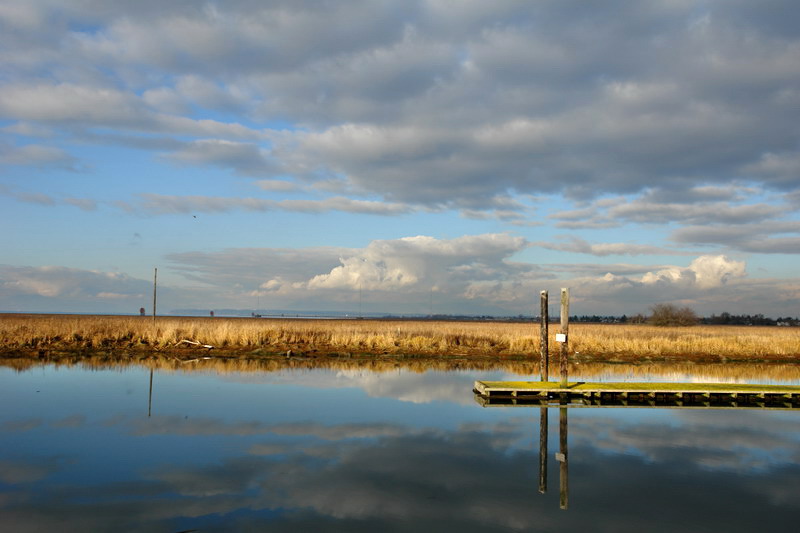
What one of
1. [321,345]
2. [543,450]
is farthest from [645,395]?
[321,345]

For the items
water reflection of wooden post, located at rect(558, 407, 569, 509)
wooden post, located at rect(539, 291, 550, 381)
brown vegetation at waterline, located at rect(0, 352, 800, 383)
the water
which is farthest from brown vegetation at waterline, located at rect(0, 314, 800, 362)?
water reflection of wooden post, located at rect(558, 407, 569, 509)

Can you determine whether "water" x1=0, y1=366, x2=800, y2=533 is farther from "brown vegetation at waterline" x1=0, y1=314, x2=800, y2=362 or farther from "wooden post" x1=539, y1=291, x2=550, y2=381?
"brown vegetation at waterline" x1=0, y1=314, x2=800, y2=362

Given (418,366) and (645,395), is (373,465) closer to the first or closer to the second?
(645,395)

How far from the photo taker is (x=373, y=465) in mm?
12211

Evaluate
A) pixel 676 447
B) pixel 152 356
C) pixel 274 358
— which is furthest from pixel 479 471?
pixel 152 356

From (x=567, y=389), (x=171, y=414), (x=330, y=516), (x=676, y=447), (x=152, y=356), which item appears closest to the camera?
(x=330, y=516)

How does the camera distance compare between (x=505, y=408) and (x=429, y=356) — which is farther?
(x=429, y=356)

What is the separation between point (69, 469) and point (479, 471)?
26.0 ft

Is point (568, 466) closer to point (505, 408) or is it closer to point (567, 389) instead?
point (505, 408)

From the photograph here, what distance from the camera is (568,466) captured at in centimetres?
1248

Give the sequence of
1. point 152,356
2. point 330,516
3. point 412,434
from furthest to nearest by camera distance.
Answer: point 152,356, point 412,434, point 330,516

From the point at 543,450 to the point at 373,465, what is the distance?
13.6ft

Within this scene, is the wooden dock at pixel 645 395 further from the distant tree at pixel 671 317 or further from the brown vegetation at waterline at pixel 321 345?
the distant tree at pixel 671 317

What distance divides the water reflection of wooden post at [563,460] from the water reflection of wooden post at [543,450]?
12.2 inches
